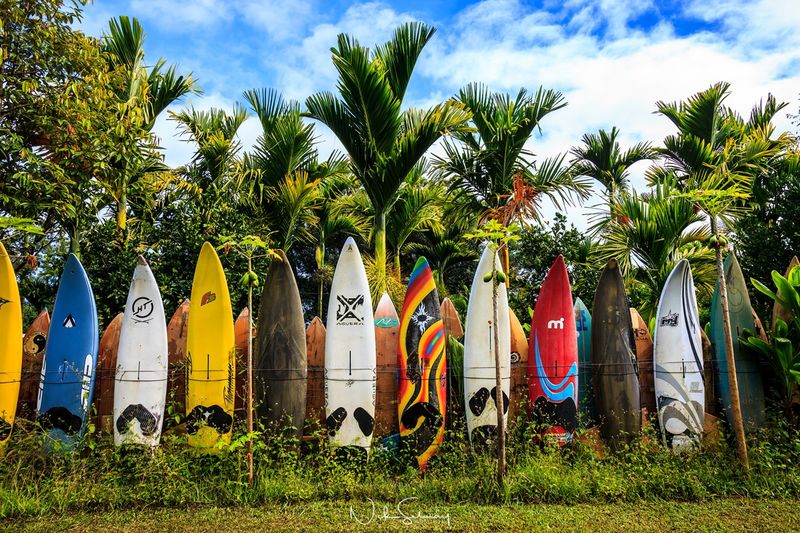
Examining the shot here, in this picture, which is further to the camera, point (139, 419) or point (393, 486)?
point (139, 419)

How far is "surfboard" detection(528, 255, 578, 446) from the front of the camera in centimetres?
515

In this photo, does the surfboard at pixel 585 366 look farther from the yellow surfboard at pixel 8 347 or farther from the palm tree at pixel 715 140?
the yellow surfboard at pixel 8 347

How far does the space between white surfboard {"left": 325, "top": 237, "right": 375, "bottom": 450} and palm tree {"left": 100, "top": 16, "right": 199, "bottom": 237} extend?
307 cm

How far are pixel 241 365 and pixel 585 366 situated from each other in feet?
10.6

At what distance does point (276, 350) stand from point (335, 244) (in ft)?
43.8

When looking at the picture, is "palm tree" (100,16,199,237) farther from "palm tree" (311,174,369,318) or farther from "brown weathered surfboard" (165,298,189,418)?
"palm tree" (311,174,369,318)

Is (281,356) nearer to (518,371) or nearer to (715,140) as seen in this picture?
(518,371)

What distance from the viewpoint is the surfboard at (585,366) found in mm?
5410

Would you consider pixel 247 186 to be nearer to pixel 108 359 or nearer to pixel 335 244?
pixel 108 359

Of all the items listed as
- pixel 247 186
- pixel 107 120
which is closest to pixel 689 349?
pixel 107 120

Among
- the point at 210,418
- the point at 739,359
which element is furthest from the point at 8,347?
the point at 739,359

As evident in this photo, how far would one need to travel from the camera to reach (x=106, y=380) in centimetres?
528

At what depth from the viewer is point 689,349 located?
5.26 metres

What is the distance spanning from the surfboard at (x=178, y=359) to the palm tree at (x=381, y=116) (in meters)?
2.86
